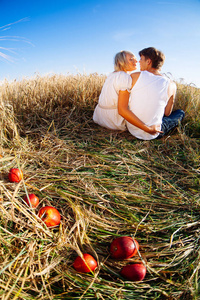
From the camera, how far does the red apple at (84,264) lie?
3.62 ft

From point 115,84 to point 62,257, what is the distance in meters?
2.07

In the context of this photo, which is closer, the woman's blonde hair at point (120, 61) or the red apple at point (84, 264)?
the red apple at point (84, 264)

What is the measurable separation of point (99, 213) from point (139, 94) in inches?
65.7

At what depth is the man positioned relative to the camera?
8.34 feet

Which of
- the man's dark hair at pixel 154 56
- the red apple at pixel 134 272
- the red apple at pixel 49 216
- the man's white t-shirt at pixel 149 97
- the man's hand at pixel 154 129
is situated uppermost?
the man's dark hair at pixel 154 56

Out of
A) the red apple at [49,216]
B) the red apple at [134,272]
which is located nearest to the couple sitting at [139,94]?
the red apple at [49,216]

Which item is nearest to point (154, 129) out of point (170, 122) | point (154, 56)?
point (170, 122)

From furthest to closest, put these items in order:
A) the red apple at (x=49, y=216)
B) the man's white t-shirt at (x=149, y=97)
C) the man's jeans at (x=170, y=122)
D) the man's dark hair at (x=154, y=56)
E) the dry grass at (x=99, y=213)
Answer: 1. the man's jeans at (x=170, y=122)
2. the man's dark hair at (x=154, y=56)
3. the man's white t-shirt at (x=149, y=97)
4. the red apple at (x=49, y=216)
5. the dry grass at (x=99, y=213)

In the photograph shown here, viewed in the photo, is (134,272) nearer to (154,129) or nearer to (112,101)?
(154,129)

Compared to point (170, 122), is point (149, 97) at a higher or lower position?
higher

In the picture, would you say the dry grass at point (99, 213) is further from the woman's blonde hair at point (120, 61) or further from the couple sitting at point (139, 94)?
the woman's blonde hair at point (120, 61)

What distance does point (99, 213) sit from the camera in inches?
60.7

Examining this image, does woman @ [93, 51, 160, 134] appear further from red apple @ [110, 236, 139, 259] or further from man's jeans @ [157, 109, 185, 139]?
red apple @ [110, 236, 139, 259]

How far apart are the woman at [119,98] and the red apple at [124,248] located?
168 cm
